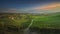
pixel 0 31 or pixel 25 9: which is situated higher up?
pixel 25 9

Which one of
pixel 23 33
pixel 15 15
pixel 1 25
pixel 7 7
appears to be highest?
pixel 7 7

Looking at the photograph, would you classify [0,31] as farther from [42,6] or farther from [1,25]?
[42,6]

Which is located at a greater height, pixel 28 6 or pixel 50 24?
pixel 28 6

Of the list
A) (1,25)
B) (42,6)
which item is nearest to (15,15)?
(1,25)

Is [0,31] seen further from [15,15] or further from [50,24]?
[50,24]

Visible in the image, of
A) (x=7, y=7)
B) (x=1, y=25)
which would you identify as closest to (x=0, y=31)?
(x=1, y=25)
